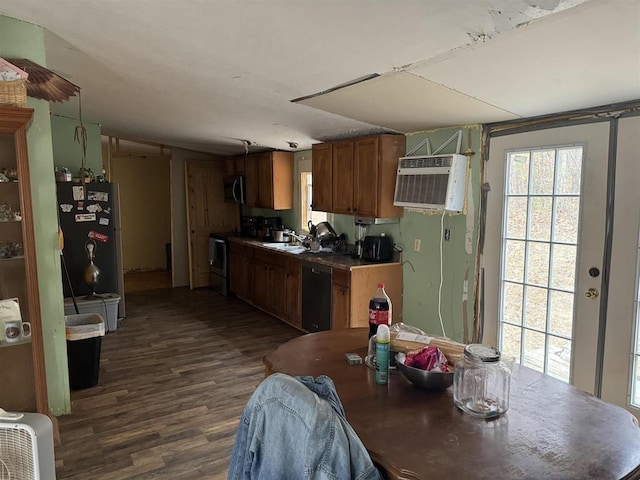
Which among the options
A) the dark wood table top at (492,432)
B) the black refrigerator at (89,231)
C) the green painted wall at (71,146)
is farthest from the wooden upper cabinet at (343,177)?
the green painted wall at (71,146)

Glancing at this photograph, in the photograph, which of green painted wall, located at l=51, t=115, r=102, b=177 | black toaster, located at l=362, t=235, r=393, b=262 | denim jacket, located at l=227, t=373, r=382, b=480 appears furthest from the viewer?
green painted wall, located at l=51, t=115, r=102, b=177

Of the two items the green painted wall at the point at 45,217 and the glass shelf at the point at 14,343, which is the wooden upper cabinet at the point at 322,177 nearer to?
the green painted wall at the point at 45,217

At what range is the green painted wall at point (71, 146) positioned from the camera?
16.2ft

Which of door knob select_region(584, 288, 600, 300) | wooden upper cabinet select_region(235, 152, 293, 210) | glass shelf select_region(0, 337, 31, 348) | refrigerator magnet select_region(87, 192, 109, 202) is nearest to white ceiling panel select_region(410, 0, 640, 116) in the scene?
door knob select_region(584, 288, 600, 300)

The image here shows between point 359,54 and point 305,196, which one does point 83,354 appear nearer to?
point 359,54

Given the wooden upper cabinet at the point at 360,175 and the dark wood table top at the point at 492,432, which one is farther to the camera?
the wooden upper cabinet at the point at 360,175

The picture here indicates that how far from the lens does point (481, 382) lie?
1501mm

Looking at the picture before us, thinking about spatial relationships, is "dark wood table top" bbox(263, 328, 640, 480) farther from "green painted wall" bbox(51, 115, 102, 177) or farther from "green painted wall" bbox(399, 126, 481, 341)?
"green painted wall" bbox(51, 115, 102, 177)

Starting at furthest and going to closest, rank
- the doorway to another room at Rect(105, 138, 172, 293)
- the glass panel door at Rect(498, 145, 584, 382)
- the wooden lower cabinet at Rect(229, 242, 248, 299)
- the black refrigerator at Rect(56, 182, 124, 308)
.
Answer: the doorway to another room at Rect(105, 138, 172, 293), the wooden lower cabinet at Rect(229, 242, 248, 299), the black refrigerator at Rect(56, 182, 124, 308), the glass panel door at Rect(498, 145, 584, 382)

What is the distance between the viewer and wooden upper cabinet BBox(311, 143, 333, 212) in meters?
4.50

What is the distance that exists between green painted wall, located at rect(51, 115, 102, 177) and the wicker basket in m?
2.78

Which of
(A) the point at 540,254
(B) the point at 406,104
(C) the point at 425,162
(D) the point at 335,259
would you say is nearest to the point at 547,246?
(A) the point at 540,254

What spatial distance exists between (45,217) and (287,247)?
2.88m

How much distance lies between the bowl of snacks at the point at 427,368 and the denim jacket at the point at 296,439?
46cm
